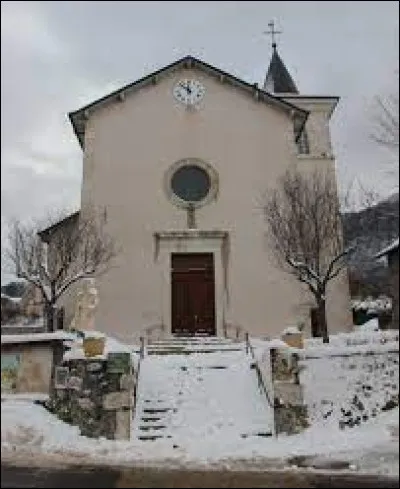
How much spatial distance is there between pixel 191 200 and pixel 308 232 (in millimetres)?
4818

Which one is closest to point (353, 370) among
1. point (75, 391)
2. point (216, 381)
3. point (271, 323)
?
point (216, 381)

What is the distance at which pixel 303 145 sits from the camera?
1200 inches

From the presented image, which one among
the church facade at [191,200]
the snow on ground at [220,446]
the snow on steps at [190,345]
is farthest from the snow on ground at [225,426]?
the church facade at [191,200]

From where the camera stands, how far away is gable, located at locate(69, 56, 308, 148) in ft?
81.1

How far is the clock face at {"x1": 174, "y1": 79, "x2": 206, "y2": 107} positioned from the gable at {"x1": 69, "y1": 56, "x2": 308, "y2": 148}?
564mm

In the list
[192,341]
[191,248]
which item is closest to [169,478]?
[192,341]

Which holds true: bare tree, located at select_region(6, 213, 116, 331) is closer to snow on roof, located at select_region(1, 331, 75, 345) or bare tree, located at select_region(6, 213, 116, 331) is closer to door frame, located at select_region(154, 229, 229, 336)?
door frame, located at select_region(154, 229, 229, 336)

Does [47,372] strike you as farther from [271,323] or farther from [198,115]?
[198,115]

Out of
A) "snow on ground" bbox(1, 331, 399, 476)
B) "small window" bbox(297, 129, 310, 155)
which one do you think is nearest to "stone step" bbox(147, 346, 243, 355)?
"snow on ground" bbox(1, 331, 399, 476)

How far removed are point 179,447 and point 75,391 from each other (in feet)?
8.39

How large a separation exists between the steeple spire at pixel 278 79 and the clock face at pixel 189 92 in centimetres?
1041

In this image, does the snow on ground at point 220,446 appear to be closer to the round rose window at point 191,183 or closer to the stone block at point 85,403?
the stone block at point 85,403

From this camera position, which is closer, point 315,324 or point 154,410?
point 154,410

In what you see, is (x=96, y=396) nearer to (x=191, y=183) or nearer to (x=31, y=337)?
(x=31, y=337)
